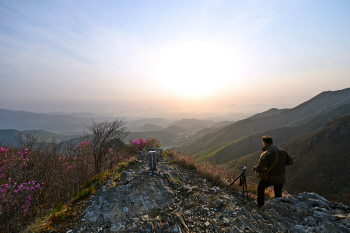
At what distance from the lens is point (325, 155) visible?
33156mm

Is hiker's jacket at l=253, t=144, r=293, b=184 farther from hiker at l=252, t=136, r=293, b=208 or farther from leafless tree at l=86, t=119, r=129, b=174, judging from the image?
leafless tree at l=86, t=119, r=129, b=174

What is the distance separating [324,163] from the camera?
1233 inches

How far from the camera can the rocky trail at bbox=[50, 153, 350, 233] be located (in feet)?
12.7

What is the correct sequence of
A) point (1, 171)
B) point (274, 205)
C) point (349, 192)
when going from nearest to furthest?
point (274, 205) < point (1, 171) < point (349, 192)

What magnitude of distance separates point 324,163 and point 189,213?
1684 inches

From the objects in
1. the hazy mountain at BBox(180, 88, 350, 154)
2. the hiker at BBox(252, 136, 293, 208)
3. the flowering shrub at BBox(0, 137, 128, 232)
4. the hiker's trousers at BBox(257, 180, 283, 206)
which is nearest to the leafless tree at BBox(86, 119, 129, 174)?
the flowering shrub at BBox(0, 137, 128, 232)

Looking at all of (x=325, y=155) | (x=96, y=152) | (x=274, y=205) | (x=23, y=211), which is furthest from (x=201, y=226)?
(x=325, y=155)

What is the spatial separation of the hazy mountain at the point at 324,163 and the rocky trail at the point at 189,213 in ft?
57.7

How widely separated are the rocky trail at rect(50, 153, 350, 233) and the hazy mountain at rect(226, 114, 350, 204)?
17.6 metres

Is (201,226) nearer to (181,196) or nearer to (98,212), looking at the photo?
(181,196)

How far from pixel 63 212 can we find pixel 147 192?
2.59 m

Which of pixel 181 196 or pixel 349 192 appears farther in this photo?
pixel 349 192

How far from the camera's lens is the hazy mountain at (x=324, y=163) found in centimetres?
2558

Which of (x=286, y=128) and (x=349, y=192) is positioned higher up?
(x=286, y=128)
